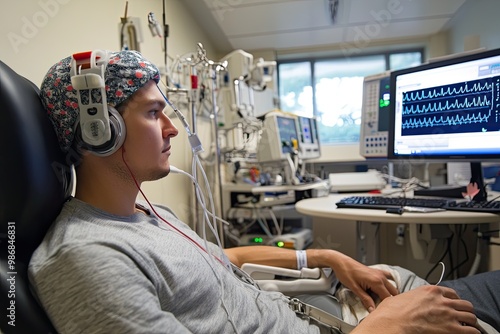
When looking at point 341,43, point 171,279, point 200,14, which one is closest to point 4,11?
point 171,279

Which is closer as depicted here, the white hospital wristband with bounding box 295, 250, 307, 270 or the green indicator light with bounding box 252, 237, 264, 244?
the white hospital wristband with bounding box 295, 250, 307, 270

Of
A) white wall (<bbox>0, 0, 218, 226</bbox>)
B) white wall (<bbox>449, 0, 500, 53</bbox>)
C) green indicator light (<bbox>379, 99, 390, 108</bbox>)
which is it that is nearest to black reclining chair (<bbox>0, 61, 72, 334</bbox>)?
white wall (<bbox>0, 0, 218, 226</bbox>)

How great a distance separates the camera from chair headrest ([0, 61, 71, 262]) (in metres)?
0.50

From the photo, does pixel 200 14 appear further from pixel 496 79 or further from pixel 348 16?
pixel 496 79

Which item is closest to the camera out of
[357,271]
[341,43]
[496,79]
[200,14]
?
[357,271]

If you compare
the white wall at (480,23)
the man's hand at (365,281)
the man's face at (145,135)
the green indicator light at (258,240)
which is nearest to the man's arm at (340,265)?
the man's hand at (365,281)

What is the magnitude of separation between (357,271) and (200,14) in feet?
8.83

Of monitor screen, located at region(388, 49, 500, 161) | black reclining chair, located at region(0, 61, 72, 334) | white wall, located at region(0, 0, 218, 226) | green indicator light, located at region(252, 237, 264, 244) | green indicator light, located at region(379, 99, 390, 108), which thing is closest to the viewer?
black reclining chair, located at region(0, 61, 72, 334)

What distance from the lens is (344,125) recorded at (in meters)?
4.01

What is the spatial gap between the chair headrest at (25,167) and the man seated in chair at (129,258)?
31 mm

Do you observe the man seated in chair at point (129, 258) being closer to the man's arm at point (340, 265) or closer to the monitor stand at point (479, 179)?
the man's arm at point (340, 265)

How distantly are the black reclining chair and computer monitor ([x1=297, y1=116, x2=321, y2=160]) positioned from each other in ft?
6.23

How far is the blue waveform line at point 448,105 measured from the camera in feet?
3.85

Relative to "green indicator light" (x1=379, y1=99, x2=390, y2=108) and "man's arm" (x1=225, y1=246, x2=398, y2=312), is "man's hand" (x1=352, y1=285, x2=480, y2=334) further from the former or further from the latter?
"green indicator light" (x1=379, y1=99, x2=390, y2=108)
